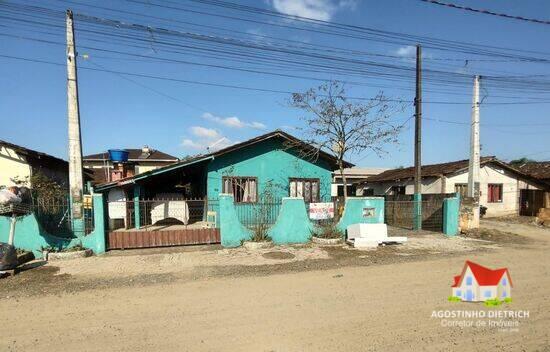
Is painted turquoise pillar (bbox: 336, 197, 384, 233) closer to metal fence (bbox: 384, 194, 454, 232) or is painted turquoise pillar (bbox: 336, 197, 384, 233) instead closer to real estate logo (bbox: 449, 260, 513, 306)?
metal fence (bbox: 384, 194, 454, 232)

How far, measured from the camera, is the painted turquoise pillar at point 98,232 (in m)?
9.87

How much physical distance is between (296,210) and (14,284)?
7.63 m

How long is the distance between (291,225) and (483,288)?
6287mm

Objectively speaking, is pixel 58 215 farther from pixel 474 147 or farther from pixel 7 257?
pixel 474 147

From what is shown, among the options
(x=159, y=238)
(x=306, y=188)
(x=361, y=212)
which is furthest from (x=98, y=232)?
(x=306, y=188)

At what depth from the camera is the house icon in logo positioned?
5883 millimetres

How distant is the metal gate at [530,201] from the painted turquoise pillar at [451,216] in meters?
13.3

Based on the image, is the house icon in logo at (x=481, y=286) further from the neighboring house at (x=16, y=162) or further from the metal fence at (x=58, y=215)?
the neighboring house at (x=16, y=162)

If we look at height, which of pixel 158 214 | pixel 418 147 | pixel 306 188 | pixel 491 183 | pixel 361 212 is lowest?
pixel 158 214

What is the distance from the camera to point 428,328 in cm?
467

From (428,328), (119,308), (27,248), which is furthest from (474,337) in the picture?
(27,248)

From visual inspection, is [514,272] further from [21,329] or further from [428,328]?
[21,329]

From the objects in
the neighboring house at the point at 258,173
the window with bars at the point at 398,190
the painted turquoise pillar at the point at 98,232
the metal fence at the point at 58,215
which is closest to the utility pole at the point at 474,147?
the neighboring house at the point at 258,173

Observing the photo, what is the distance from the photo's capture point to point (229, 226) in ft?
36.2
